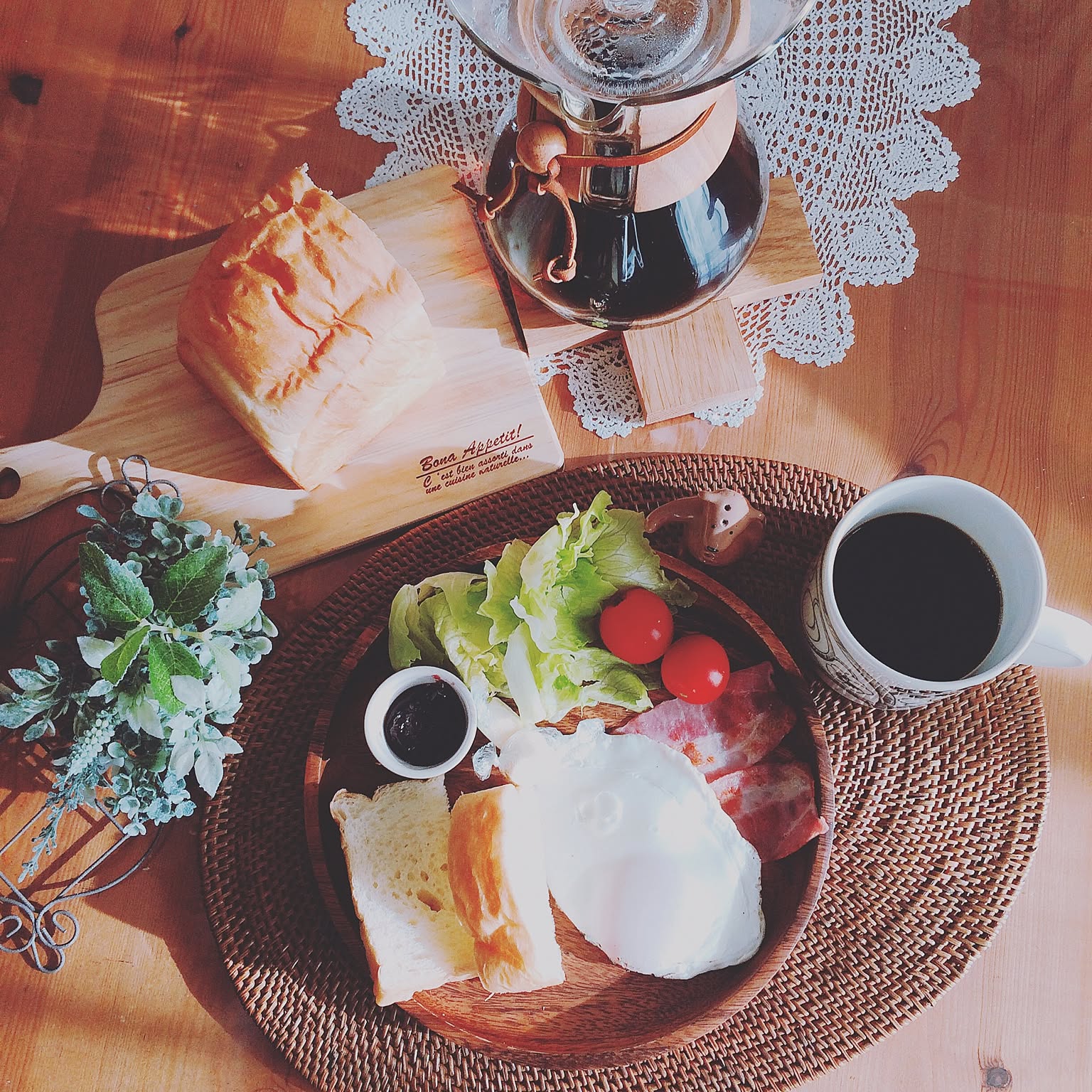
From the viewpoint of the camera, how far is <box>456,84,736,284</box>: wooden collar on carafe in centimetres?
83

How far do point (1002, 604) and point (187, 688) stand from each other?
879mm

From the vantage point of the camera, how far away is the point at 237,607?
3.55ft

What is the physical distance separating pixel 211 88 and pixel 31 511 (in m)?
0.65

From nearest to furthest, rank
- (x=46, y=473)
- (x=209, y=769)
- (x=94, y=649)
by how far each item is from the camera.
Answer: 1. (x=94, y=649)
2. (x=209, y=769)
3. (x=46, y=473)

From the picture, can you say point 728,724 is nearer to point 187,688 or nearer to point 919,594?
point 919,594

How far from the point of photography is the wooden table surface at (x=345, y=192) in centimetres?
125

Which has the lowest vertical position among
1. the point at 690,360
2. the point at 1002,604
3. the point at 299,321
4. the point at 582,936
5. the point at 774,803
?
the point at 582,936

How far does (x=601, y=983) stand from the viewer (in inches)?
47.0

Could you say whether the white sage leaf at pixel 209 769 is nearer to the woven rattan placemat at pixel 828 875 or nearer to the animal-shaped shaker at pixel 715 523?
the woven rattan placemat at pixel 828 875

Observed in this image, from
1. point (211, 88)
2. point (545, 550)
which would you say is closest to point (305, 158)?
point (211, 88)

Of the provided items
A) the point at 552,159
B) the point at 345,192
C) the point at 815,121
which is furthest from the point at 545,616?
the point at 815,121

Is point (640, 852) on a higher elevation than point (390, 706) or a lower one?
lower

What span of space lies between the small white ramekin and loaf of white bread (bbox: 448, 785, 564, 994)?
0.20 ft

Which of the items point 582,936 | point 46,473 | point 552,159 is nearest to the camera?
point 552,159
